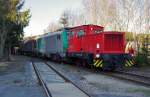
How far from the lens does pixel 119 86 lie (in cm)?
1939

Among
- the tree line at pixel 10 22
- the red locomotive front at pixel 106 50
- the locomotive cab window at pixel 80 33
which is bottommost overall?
the red locomotive front at pixel 106 50

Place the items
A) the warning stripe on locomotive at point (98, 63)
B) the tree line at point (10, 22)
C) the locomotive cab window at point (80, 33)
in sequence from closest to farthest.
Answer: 1. the warning stripe on locomotive at point (98, 63)
2. the locomotive cab window at point (80, 33)
3. the tree line at point (10, 22)

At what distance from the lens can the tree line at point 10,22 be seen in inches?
2095

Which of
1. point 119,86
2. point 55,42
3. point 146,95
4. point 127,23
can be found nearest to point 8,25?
point 55,42

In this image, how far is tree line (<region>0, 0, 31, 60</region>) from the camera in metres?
53.2

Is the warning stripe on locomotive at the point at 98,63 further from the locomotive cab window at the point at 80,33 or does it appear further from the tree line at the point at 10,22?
the tree line at the point at 10,22

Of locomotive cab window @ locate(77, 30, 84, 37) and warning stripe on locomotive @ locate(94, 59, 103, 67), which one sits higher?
locomotive cab window @ locate(77, 30, 84, 37)

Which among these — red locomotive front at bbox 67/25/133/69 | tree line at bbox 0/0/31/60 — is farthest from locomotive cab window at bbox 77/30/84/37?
tree line at bbox 0/0/31/60

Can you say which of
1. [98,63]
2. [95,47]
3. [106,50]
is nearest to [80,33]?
[95,47]

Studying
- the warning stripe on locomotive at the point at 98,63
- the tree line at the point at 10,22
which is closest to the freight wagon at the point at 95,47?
the warning stripe on locomotive at the point at 98,63

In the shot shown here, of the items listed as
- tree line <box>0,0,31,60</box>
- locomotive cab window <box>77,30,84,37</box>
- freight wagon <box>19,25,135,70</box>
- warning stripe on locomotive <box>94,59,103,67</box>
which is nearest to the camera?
warning stripe on locomotive <box>94,59,103,67</box>

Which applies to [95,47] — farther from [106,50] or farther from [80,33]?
[80,33]

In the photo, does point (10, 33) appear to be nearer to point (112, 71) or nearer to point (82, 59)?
point (82, 59)

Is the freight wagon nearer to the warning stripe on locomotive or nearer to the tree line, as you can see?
the warning stripe on locomotive
